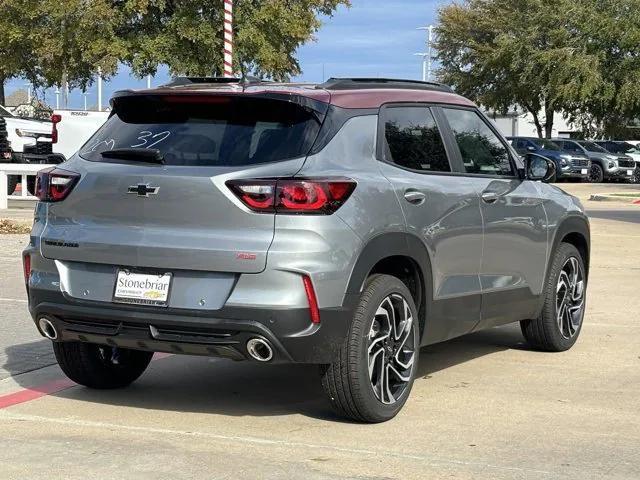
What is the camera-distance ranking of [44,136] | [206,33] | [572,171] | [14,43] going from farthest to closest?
[572,171], [14,43], [206,33], [44,136]

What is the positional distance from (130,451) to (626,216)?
18.4 meters

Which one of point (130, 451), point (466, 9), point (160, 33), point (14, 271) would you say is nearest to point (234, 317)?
point (130, 451)

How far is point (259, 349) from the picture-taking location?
5887 millimetres

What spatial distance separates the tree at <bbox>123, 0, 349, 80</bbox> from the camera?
117 feet

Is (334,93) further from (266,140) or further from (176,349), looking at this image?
(176,349)

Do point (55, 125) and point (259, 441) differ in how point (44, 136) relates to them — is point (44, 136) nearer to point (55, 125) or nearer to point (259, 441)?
point (55, 125)

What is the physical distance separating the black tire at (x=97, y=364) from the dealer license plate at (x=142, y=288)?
1016 millimetres

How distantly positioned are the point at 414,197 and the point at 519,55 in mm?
48461

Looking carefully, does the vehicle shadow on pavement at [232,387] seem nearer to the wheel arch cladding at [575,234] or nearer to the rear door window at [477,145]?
the wheel arch cladding at [575,234]

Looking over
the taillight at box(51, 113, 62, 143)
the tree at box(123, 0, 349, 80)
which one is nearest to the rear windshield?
the taillight at box(51, 113, 62, 143)

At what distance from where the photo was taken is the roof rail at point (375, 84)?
6.57 meters

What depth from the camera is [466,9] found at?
61.8 m

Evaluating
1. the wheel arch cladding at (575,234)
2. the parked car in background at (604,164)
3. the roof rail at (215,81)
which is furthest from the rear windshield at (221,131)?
the parked car in background at (604,164)

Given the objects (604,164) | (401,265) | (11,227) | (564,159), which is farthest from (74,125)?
(604,164)
